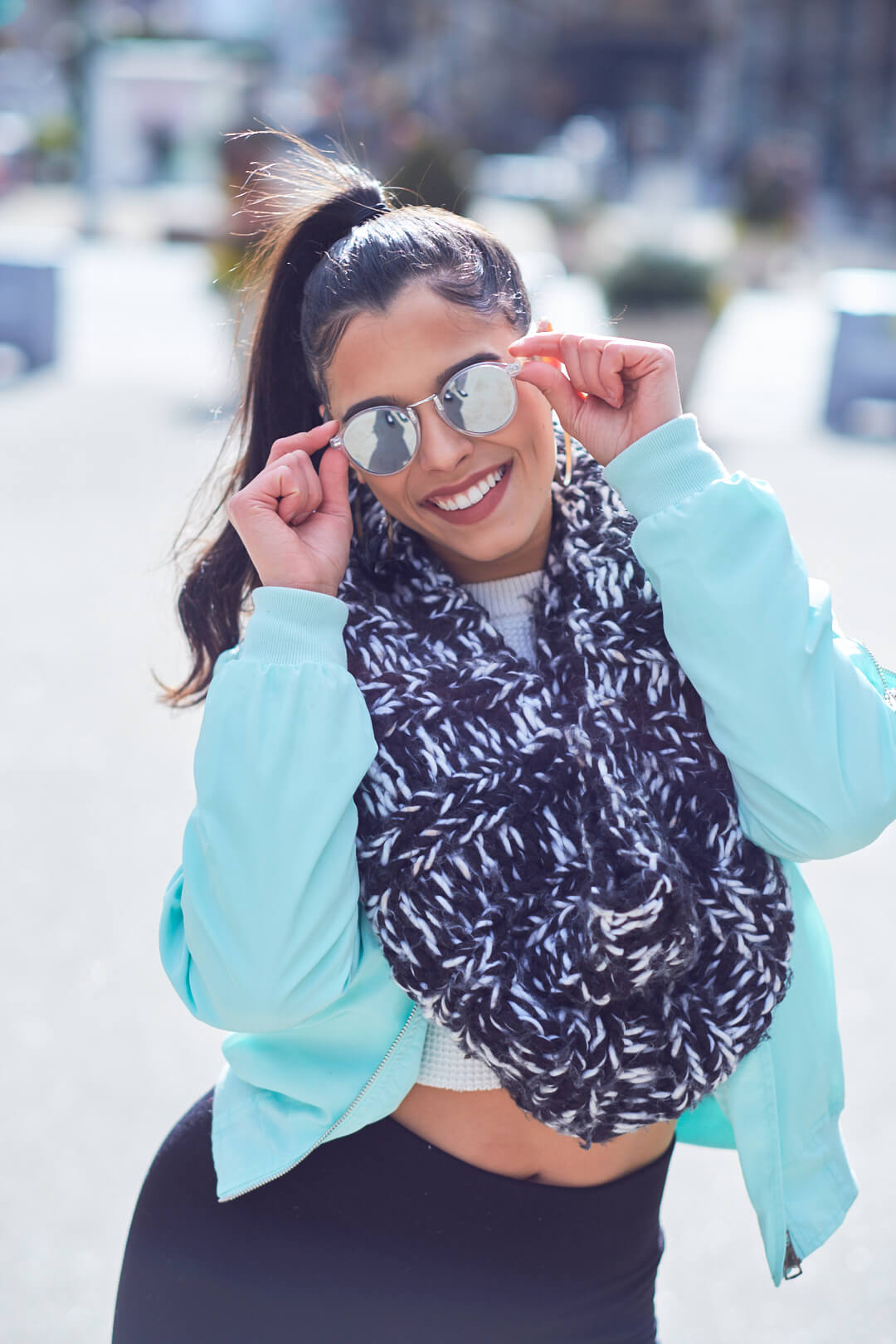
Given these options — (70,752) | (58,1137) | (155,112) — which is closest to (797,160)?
(155,112)

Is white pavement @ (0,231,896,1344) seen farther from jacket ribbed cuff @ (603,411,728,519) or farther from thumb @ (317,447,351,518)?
jacket ribbed cuff @ (603,411,728,519)

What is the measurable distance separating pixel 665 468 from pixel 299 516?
0.47 metres

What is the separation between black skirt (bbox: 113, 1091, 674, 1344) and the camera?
154 centimetres

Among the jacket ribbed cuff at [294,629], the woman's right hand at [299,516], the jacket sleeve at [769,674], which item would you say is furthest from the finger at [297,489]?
the jacket sleeve at [769,674]

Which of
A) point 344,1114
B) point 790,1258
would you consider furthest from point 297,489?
point 790,1258

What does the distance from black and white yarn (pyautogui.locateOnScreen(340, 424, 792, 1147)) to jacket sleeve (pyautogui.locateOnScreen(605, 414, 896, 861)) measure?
7 centimetres

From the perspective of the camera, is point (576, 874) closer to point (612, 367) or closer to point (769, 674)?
point (769, 674)

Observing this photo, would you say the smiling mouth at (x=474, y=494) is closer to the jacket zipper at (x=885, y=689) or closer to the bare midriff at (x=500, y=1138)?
the jacket zipper at (x=885, y=689)

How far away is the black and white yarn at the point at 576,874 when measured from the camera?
1461 millimetres

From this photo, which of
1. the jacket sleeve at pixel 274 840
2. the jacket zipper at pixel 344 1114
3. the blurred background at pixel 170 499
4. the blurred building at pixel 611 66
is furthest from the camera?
the blurred building at pixel 611 66

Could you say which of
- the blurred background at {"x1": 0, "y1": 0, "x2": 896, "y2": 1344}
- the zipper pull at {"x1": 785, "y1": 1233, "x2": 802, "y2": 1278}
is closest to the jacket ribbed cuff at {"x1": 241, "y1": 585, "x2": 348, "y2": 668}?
the blurred background at {"x1": 0, "y1": 0, "x2": 896, "y2": 1344}

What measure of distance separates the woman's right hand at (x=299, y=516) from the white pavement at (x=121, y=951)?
512mm

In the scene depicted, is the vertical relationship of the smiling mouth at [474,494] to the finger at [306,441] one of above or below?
below

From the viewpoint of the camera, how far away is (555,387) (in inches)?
65.8
